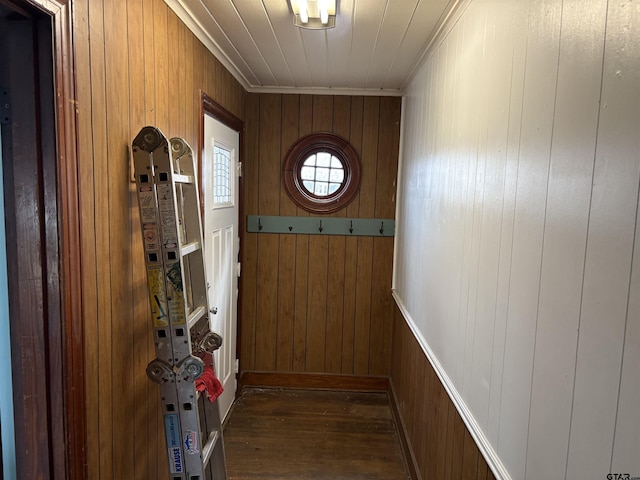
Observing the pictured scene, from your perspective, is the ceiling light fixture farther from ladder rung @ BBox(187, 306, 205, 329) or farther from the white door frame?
ladder rung @ BBox(187, 306, 205, 329)

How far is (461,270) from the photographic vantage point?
1.56 meters

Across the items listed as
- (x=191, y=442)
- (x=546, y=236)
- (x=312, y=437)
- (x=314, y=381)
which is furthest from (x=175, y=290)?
(x=314, y=381)

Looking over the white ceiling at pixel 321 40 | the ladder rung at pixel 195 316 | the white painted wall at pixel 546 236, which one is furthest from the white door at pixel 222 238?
the white painted wall at pixel 546 236

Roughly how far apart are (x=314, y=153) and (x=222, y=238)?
3.36 ft

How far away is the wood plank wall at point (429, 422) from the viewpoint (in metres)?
1.43

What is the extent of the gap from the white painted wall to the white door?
1289 mm

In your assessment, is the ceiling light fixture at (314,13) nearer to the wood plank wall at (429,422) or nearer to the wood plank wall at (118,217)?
the wood plank wall at (118,217)

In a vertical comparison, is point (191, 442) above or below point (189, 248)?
below

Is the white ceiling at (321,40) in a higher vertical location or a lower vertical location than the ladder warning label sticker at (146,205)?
higher

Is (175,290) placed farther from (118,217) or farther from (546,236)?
(546,236)

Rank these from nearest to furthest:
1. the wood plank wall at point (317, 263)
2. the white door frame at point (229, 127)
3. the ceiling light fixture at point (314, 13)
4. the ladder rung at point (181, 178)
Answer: the ladder rung at point (181, 178), the ceiling light fixture at point (314, 13), the white door frame at point (229, 127), the wood plank wall at point (317, 263)

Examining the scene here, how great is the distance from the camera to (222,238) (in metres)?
2.69

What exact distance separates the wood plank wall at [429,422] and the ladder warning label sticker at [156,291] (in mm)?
1080

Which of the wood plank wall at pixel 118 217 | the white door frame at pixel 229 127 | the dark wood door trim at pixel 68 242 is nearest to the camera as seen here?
the dark wood door trim at pixel 68 242
